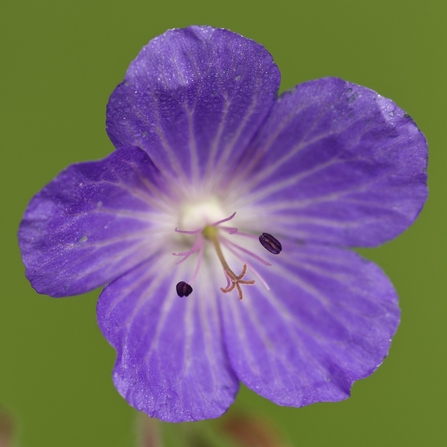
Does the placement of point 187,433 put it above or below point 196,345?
below

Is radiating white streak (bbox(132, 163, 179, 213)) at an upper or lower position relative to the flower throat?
upper

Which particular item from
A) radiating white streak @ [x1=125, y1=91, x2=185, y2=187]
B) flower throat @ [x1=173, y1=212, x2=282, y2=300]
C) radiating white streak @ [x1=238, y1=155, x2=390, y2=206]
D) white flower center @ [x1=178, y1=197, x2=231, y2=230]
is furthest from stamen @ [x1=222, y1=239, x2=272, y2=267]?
radiating white streak @ [x1=125, y1=91, x2=185, y2=187]

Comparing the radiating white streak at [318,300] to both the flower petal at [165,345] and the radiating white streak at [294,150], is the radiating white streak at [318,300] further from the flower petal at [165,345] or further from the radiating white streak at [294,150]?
the radiating white streak at [294,150]

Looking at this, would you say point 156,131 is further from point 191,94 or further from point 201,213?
point 201,213

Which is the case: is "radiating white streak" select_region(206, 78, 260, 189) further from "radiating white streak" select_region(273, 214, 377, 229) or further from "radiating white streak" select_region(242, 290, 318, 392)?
"radiating white streak" select_region(242, 290, 318, 392)

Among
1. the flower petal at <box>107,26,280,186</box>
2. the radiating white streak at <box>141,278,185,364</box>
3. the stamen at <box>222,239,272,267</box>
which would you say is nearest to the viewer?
the flower petal at <box>107,26,280,186</box>

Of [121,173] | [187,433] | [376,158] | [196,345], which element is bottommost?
[187,433]

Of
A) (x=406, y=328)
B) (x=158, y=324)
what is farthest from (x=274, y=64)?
(x=406, y=328)

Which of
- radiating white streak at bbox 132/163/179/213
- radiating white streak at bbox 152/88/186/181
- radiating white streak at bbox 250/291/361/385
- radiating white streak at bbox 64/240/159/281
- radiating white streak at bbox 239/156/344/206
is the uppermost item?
radiating white streak at bbox 152/88/186/181

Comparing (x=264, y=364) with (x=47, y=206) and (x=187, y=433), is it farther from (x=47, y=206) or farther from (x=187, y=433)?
(x=47, y=206)
